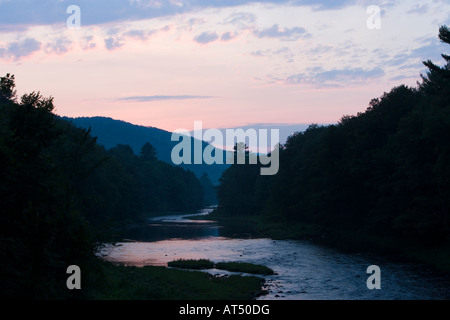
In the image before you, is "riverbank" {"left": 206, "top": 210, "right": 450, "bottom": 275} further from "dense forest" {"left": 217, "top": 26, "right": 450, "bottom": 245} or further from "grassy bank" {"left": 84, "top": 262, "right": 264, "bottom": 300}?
"grassy bank" {"left": 84, "top": 262, "right": 264, "bottom": 300}

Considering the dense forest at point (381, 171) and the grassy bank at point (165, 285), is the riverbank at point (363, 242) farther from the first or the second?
the grassy bank at point (165, 285)

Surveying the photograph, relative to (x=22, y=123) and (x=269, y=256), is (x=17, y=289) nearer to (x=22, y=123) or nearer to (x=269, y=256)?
(x=22, y=123)

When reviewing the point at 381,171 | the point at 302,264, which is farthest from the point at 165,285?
the point at 381,171

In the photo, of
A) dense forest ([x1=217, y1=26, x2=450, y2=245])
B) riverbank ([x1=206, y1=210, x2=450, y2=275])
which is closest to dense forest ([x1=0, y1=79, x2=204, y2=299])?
dense forest ([x1=217, y1=26, x2=450, y2=245])

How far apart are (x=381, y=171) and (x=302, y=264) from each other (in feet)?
74.7

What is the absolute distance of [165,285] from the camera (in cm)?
3100

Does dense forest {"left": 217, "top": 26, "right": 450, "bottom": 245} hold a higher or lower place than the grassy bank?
higher

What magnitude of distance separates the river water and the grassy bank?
1637 mm

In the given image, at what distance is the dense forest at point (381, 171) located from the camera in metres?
45.8

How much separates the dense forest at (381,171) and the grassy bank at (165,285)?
1936 centimetres

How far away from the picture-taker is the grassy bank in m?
26.1

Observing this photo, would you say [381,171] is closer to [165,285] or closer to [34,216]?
[165,285]

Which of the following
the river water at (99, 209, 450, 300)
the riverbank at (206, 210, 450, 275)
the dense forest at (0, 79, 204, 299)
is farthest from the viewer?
the riverbank at (206, 210, 450, 275)

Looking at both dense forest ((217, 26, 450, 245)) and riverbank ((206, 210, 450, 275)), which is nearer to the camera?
riverbank ((206, 210, 450, 275))
